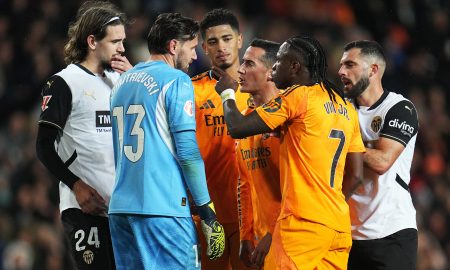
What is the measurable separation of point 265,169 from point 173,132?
100cm

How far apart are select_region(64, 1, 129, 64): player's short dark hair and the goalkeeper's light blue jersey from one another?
0.93 m

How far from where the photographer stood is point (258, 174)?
23.2ft

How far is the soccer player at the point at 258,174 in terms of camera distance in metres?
6.97

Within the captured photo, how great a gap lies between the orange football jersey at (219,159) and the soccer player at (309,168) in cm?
120

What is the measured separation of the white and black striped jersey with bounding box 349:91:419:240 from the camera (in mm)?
7609

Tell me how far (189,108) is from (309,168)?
0.98 metres

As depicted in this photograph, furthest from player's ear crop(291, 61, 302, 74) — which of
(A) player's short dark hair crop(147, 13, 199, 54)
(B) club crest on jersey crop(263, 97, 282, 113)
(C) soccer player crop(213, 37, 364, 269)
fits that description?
(A) player's short dark hair crop(147, 13, 199, 54)

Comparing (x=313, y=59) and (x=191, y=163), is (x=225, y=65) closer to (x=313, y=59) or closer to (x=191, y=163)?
(x=313, y=59)

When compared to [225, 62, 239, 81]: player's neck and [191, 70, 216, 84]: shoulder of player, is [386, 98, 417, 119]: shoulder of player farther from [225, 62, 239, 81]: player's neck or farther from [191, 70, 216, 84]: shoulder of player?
[191, 70, 216, 84]: shoulder of player

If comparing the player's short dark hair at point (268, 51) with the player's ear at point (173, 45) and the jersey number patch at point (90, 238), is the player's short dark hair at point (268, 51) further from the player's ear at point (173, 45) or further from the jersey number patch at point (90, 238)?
the jersey number patch at point (90, 238)

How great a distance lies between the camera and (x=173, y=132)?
6.38 meters

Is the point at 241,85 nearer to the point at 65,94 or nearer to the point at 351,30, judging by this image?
the point at 65,94

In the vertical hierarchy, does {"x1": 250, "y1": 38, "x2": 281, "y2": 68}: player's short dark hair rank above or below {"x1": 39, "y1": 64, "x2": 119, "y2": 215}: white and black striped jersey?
above

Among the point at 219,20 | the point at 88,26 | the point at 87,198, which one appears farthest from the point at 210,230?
the point at 219,20
